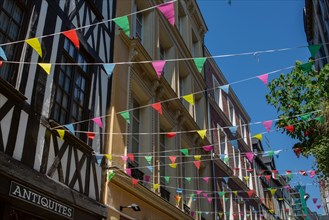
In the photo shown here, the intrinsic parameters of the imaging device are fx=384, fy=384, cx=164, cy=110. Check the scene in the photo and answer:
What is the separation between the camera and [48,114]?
20.6ft

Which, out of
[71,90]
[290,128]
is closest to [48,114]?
[71,90]

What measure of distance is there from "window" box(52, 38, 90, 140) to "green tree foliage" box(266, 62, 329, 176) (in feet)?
15.2

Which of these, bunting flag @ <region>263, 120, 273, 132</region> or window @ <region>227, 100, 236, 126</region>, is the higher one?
window @ <region>227, 100, 236, 126</region>

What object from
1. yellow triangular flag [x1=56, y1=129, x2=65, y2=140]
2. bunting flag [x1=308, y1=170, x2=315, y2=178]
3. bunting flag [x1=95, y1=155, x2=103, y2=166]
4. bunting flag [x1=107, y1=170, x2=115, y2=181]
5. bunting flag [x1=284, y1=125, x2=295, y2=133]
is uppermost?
bunting flag [x1=284, y1=125, x2=295, y2=133]

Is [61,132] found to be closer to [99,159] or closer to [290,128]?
[99,159]

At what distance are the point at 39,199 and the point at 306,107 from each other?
6331 millimetres

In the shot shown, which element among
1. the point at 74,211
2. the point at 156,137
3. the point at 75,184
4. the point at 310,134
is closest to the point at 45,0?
the point at 75,184

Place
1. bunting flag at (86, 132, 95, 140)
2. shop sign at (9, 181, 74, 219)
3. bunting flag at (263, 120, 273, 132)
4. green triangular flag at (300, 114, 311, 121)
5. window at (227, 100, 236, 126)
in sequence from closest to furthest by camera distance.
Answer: shop sign at (9, 181, 74, 219) < bunting flag at (86, 132, 95, 140) < bunting flag at (263, 120, 273, 132) < green triangular flag at (300, 114, 311, 121) < window at (227, 100, 236, 126)

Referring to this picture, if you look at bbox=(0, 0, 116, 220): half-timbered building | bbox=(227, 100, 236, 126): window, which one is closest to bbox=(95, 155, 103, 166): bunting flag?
bbox=(0, 0, 116, 220): half-timbered building

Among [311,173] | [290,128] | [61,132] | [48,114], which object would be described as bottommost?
[61,132]

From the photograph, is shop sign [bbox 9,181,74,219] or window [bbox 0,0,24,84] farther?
window [bbox 0,0,24,84]

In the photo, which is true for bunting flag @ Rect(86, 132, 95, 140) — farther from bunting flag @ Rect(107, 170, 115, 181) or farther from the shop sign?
the shop sign

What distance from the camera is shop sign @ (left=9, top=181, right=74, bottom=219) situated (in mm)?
5223

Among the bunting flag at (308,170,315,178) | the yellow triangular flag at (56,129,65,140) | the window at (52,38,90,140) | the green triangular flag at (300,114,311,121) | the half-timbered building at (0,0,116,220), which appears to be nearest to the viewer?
the half-timbered building at (0,0,116,220)
